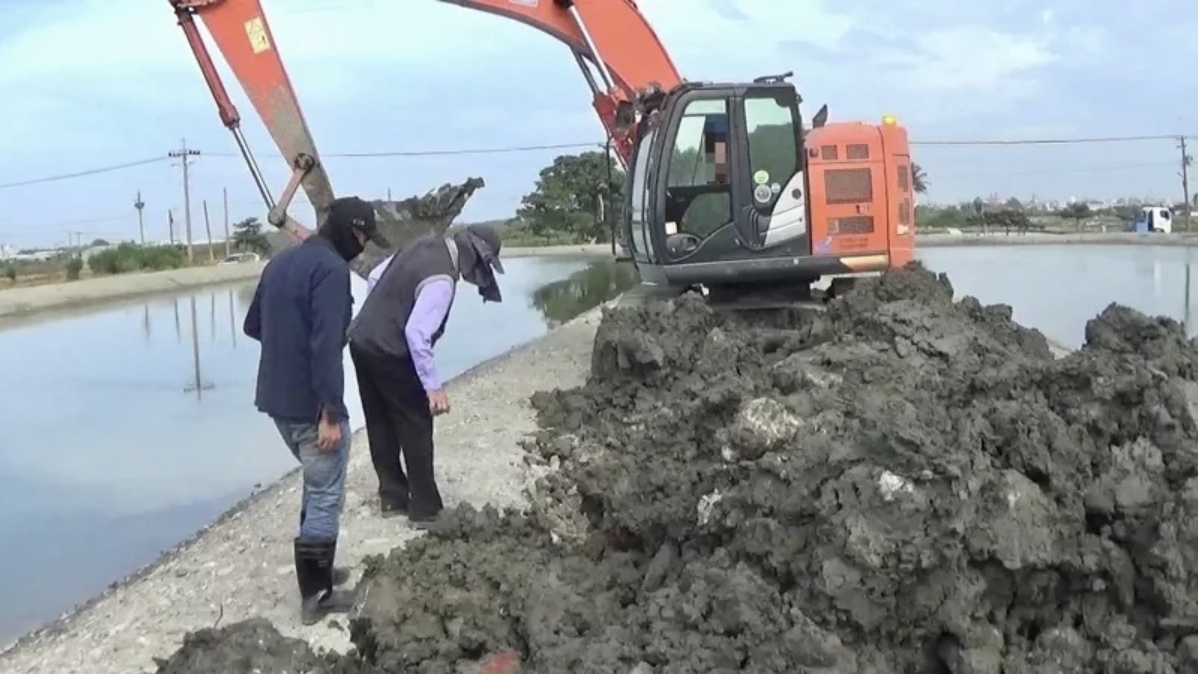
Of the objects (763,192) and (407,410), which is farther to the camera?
(763,192)

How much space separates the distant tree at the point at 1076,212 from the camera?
72.4 meters

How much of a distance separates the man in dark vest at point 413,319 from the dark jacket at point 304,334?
3.58ft

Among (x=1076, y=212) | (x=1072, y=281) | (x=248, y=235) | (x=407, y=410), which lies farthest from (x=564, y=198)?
(x=407, y=410)

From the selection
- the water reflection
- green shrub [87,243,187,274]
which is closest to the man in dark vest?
the water reflection

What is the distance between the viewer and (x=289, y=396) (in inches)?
202

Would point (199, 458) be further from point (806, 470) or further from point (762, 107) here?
point (806, 470)

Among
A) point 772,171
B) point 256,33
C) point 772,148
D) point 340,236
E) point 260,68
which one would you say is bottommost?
point 340,236

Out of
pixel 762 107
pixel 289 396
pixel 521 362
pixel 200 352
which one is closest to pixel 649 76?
pixel 762 107

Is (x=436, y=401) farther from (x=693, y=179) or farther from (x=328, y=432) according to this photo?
(x=693, y=179)

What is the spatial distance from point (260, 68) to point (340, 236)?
5036 mm

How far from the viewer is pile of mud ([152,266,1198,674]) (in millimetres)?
4004

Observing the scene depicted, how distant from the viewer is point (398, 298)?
21.1 feet

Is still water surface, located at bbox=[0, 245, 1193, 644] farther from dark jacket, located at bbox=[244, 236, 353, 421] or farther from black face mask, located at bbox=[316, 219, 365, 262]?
black face mask, located at bbox=[316, 219, 365, 262]

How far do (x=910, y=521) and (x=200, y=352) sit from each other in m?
16.6
